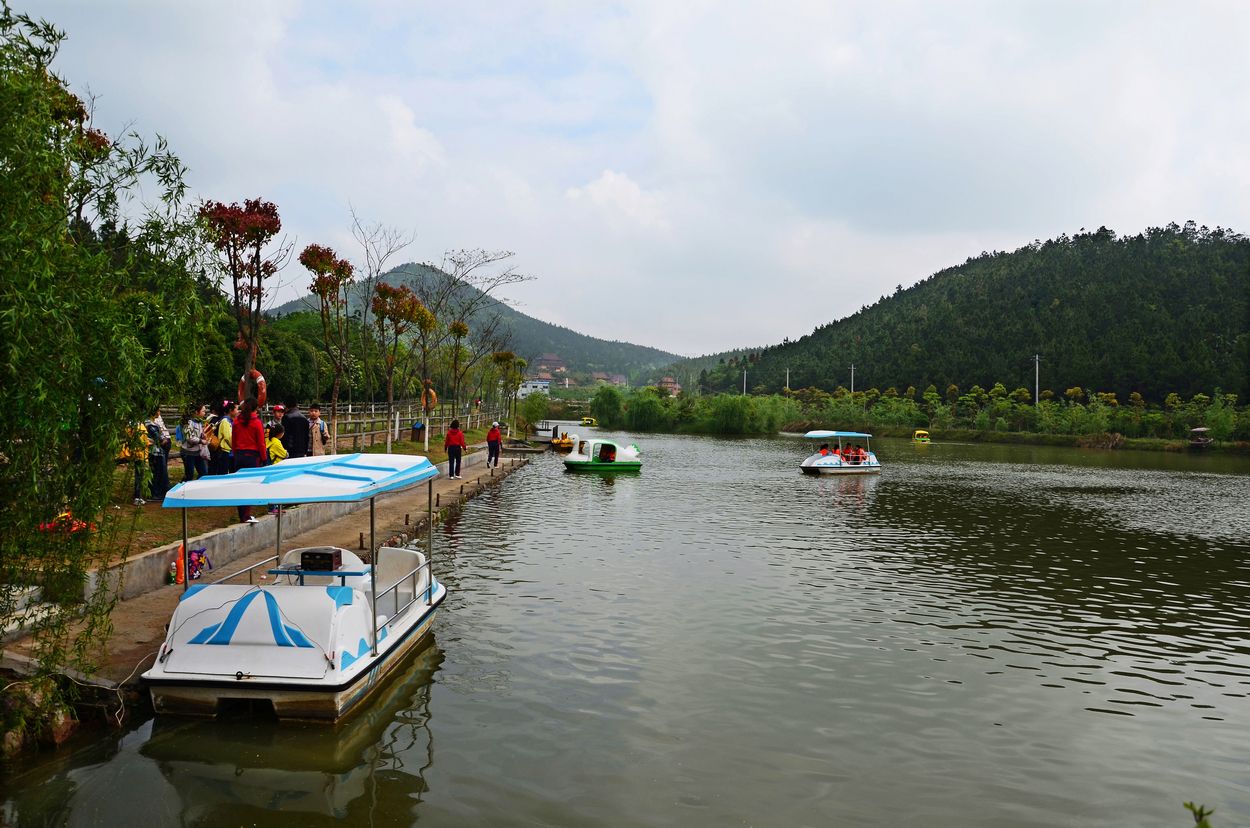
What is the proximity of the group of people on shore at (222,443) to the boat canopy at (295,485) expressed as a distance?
5472 mm

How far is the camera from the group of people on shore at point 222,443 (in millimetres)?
14586

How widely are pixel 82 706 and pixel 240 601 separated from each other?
1761mm

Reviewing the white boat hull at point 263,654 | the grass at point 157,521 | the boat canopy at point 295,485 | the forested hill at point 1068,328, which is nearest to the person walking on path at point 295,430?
the grass at point 157,521

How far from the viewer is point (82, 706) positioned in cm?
782

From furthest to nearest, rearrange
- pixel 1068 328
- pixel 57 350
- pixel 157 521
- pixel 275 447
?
pixel 1068 328 < pixel 275 447 < pixel 157 521 < pixel 57 350

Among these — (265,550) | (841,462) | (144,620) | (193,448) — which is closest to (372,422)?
(193,448)

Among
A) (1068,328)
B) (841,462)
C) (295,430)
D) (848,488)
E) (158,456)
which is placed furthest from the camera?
(1068,328)

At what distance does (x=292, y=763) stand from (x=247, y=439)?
8897 millimetres

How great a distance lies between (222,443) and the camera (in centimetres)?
1675

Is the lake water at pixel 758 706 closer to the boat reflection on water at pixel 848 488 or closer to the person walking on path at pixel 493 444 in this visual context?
the boat reflection on water at pixel 848 488

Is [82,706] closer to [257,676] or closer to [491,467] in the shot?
[257,676]

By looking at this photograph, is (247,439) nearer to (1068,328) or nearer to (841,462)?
(841,462)

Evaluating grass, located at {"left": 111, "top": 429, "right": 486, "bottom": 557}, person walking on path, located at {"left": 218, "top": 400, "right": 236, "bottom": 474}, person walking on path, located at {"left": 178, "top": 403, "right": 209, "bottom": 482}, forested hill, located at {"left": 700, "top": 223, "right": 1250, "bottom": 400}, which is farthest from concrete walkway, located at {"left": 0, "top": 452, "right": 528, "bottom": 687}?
forested hill, located at {"left": 700, "top": 223, "right": 1250, "bottom": 400}

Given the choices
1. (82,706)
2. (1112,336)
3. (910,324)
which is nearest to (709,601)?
(82,706)
